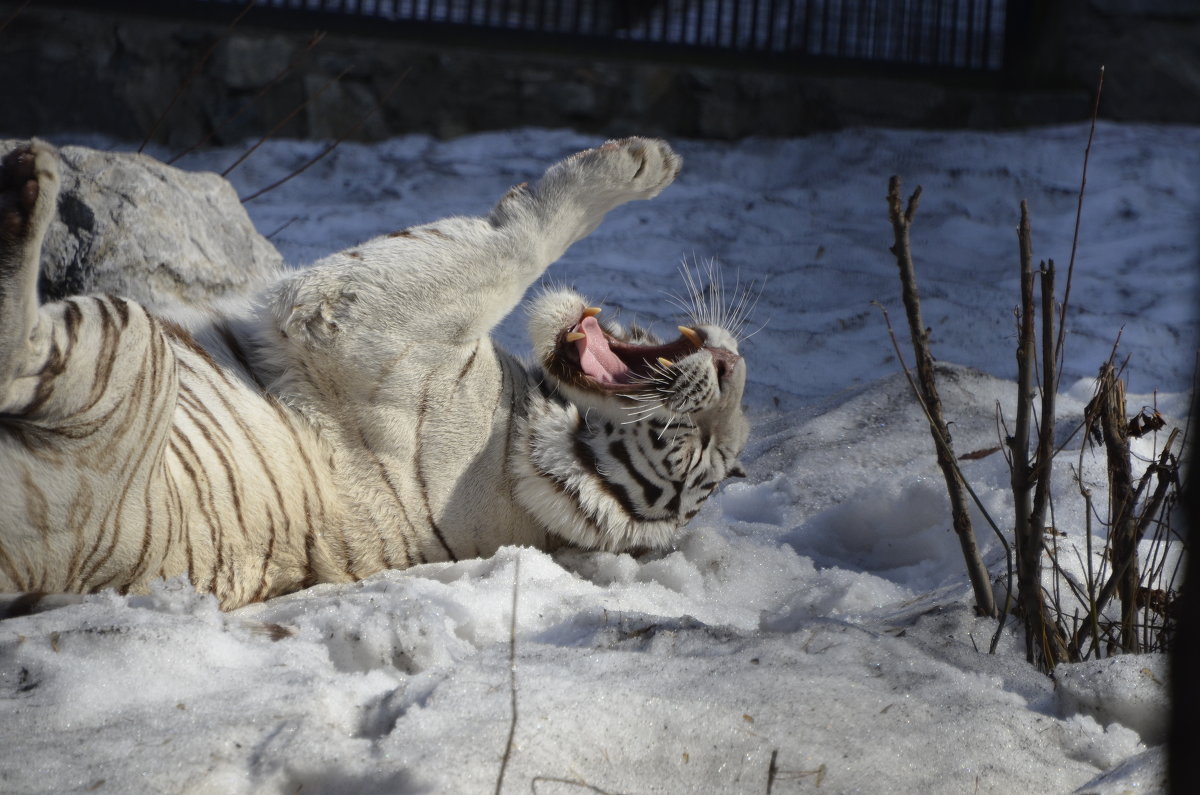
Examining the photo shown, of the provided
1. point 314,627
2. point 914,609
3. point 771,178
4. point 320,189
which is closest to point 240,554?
point 314,627

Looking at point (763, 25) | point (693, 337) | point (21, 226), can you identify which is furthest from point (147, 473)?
point (763, 25)

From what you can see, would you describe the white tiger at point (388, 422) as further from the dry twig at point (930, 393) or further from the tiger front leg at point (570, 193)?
the dry twig at point (930, 393)

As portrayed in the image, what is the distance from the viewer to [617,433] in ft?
8.16

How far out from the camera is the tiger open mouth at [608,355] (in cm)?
250

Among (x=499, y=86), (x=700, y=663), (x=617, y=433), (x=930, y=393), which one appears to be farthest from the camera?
(x=499, y=86)

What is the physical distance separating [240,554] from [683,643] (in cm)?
91

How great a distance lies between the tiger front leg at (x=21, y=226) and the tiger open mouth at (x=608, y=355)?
3.92 ft

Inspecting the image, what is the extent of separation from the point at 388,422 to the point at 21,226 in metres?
0.95

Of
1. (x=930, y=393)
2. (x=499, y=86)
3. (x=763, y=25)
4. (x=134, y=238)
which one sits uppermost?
(x=763, y=25)

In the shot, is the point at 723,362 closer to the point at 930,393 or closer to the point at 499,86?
the point at 930,393

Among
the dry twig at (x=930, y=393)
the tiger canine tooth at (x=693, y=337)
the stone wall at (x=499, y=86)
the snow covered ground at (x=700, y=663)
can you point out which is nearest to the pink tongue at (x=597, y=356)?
the tiger canine tooth at (x=693, y=337)

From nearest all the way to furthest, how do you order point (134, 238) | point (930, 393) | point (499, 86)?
point (930, 393) < point (134, 238) < point (499, 86)

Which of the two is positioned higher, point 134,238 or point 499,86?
point 499,86

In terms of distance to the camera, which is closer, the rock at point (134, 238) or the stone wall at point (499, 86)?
the rock at point (134, 238)
